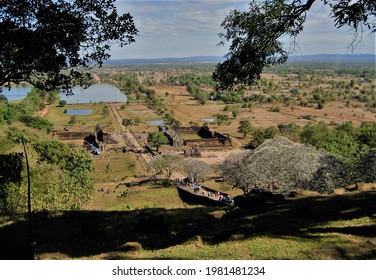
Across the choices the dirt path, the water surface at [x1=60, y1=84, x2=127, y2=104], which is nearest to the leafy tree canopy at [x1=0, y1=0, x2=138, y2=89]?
the dirt path

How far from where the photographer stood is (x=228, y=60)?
405 inches

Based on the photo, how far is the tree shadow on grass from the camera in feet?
29.8

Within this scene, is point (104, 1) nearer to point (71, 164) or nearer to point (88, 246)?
point (88, 246)

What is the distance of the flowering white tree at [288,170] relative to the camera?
22188 millimetres

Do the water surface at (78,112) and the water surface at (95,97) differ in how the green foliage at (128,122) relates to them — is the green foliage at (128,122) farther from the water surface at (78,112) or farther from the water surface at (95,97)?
the water surface at (95,97)

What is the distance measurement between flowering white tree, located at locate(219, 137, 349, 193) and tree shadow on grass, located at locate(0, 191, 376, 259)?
902 cm

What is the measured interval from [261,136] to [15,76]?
160 ft

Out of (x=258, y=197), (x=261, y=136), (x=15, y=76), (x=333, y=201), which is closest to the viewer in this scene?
(x=15, y=76)

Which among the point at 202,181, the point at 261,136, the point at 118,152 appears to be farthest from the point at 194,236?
the point at 261,136

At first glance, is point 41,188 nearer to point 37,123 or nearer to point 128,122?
point 37,123

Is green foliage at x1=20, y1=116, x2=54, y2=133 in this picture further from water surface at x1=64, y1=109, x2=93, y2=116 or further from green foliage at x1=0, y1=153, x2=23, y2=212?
green foliage at x1=0, y1=153, x2=23, y2=212

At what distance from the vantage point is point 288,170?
23875mm

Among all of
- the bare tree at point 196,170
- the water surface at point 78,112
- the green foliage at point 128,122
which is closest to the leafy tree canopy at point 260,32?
the bare tree at point 196,170

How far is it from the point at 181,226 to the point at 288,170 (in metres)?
13.8
